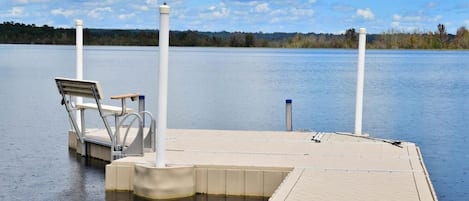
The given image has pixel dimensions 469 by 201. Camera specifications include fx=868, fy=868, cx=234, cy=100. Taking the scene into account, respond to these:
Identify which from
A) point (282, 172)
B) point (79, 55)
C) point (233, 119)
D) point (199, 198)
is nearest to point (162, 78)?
point (199, 198)

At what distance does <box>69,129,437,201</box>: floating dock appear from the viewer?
30.0 feet

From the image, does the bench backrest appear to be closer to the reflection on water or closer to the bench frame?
the bench frame

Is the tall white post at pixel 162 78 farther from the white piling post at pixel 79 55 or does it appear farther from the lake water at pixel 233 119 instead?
the white piling post at pixel 79 55

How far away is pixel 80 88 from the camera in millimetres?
12273

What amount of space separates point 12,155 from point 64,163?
1.42 metres

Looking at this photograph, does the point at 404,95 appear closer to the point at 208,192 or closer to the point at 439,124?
the point at 439,124

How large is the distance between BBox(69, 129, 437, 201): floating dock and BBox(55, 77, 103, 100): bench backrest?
129 centimetres

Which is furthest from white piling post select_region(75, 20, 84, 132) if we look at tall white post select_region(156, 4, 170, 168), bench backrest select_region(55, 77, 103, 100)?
tall white post select_region(156, 4, 170, 168)

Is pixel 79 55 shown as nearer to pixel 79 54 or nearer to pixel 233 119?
pixel 79 54

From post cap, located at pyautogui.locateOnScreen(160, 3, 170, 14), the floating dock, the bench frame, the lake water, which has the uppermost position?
post cap, located at pyautogui.locateOnScreen(160, 3, 170, 14)

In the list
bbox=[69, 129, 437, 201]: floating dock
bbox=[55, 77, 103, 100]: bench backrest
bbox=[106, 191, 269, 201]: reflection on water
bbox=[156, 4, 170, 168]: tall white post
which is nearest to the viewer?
bbox=[69, 129, 437, 201]: floating dock

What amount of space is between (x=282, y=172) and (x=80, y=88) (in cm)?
354

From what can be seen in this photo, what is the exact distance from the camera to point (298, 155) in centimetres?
1155

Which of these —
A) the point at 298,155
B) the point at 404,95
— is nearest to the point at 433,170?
the point at 298,155
